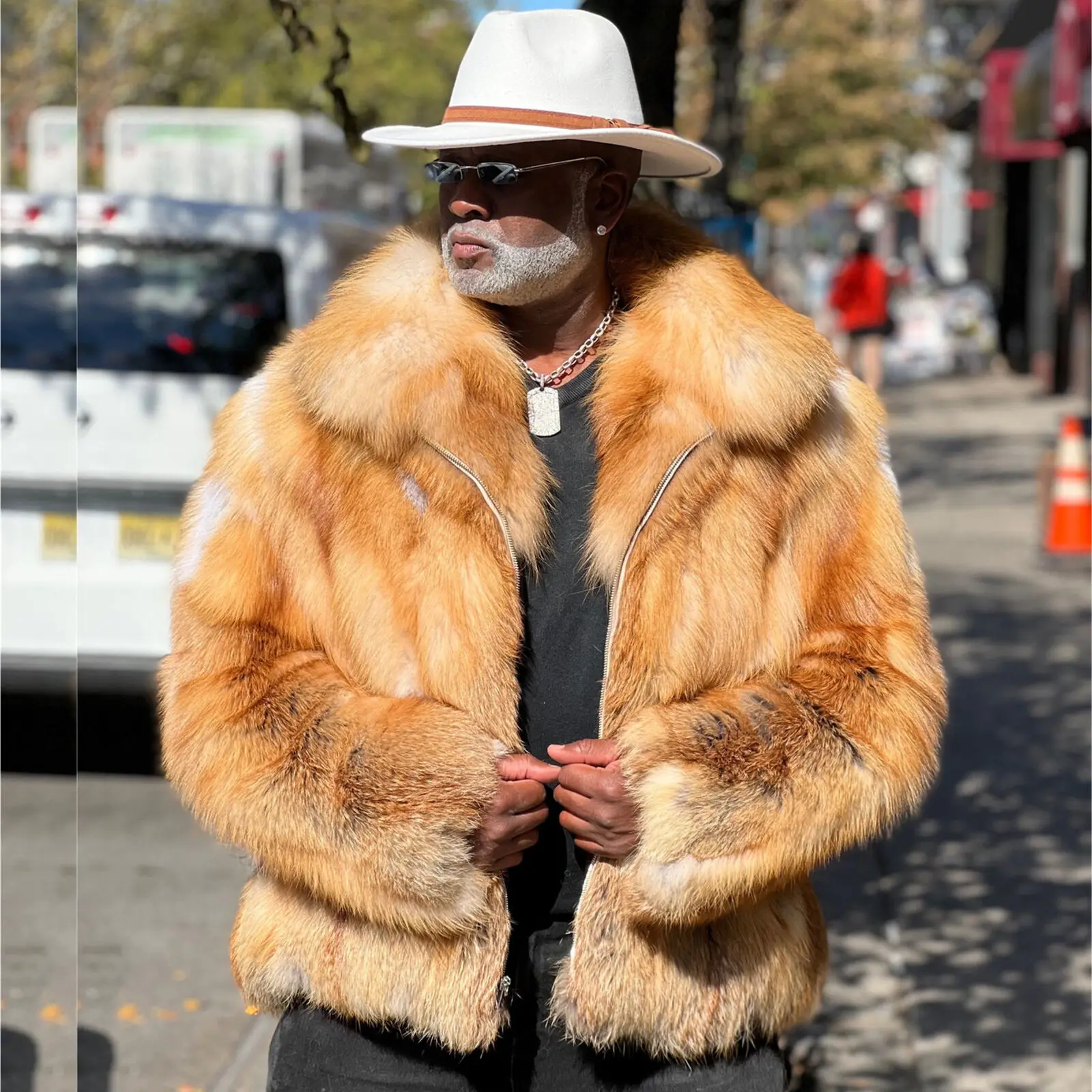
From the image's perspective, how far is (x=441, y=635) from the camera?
2227 millimetres

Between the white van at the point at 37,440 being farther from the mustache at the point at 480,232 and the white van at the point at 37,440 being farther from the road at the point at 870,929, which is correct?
the mustache at the point at 480,232

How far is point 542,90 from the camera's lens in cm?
232

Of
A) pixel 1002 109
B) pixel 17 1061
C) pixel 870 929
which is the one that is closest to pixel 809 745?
pixel 17 1061

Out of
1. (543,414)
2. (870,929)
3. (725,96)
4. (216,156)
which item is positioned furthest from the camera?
(216,156)

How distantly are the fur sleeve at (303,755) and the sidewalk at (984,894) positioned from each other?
2.62m

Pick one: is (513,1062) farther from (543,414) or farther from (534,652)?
(543,414)

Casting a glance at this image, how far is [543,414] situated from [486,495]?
0.21 metres

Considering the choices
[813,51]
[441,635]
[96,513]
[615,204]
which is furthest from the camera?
[813,51]

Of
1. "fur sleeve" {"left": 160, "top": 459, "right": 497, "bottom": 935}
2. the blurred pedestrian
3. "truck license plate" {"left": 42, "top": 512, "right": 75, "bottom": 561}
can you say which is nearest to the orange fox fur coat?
"fur sleeve" {"left": 160, "top": 459, "right": 497, "bottom": 935}

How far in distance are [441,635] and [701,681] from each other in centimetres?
36

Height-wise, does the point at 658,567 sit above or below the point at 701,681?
above

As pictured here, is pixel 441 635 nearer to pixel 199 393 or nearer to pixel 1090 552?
pixel 199 393

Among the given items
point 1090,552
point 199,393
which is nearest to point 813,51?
point 1090,552

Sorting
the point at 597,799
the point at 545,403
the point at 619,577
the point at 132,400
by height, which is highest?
the point at 545,403
